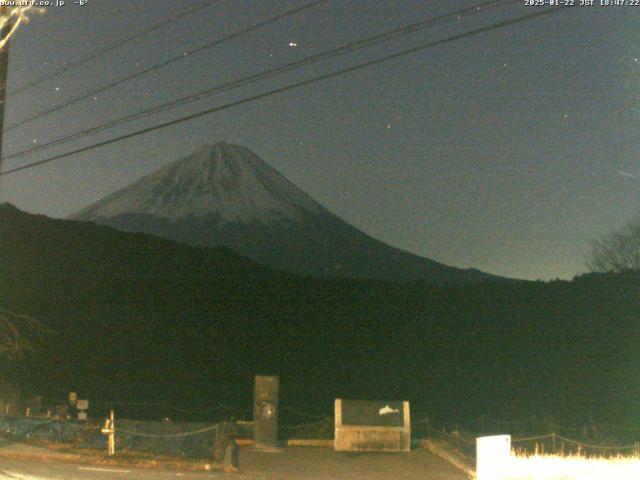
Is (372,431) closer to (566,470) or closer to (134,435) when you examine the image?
(566,470)

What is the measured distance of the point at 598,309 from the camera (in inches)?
2527

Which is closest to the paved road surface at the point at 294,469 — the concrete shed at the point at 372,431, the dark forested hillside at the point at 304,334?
the concrete shed at the point at 372,431

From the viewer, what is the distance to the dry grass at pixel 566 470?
49.5 feet

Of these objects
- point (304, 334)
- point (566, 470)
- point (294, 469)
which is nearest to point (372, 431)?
point (294, 469)

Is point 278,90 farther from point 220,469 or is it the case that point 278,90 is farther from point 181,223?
point 181,223

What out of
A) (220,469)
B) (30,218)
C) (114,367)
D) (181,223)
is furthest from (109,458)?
(181,223)

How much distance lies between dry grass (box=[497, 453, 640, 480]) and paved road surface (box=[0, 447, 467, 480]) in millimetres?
1510

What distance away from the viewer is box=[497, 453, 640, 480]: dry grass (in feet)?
49.5

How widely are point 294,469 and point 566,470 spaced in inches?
238

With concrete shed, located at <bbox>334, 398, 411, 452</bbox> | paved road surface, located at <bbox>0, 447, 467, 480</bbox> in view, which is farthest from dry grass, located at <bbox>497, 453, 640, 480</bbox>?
concrete shed, located at <bbox>334, 398, 411, 452</bbox>

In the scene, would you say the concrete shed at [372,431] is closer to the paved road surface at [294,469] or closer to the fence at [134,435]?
the paved road surface at [294,469]

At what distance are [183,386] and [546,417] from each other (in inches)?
1174

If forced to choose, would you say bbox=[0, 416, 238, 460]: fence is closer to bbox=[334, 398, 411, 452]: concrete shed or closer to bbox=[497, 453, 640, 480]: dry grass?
bbox=[334, 398, 411, 452]: concrete shed

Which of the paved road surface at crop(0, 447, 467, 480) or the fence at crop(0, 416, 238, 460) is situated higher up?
the fence at crop(0, 416, 238, 460)
